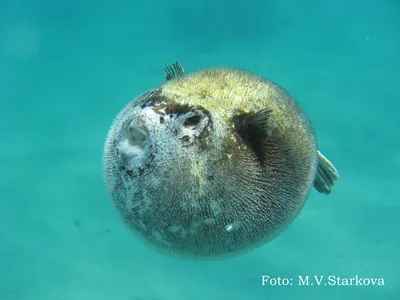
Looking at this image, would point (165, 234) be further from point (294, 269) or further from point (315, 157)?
point (294, 269)

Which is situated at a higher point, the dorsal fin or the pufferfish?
the dorsal fin

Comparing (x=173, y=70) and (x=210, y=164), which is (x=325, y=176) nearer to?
(x=173, y=70)

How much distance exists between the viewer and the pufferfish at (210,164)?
1.26 m

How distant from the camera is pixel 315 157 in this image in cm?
173

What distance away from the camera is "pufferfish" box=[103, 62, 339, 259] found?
49.6 inches

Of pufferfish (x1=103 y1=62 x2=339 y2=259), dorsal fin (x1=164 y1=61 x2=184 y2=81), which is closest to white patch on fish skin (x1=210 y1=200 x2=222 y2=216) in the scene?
pufferfish (x1=103 y1=62 x2=339 y2=259)

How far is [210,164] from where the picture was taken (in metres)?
1.26

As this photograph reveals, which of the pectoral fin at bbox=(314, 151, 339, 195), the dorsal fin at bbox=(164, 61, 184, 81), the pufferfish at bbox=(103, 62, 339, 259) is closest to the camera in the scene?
the pufferfish at bbox=(103, 62, 339, 259)

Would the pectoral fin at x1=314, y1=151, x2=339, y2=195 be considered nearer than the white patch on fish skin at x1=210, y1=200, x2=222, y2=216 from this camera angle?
No

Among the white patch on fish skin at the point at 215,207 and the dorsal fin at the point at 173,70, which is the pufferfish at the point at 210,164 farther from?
the dorsal fin at the point at 173,70

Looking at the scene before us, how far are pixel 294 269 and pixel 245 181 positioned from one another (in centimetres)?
461

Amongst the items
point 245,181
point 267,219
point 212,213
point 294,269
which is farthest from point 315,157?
point 294,269

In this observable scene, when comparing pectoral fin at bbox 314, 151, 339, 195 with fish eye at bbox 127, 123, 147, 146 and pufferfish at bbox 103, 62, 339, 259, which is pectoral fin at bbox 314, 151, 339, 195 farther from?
fish eye at bbox 127, 123, 147, 146

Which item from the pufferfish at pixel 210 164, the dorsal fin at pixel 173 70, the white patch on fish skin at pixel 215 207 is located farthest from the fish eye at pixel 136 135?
the dorsal fin at pixel 173 70
